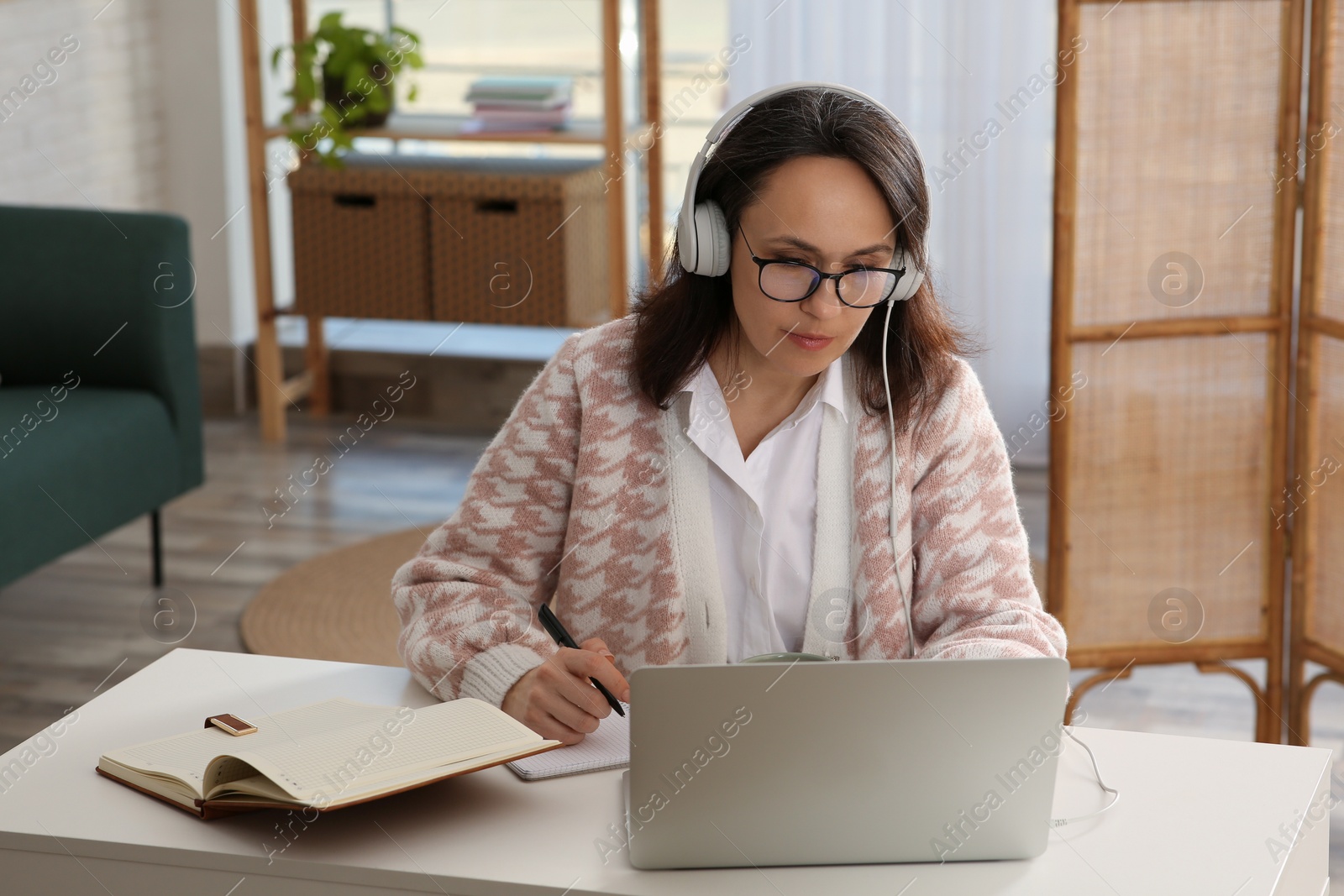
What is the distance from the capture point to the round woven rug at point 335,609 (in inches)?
115

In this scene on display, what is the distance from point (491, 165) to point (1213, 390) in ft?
8.10

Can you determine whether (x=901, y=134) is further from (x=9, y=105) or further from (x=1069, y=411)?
(x=9, y=105)

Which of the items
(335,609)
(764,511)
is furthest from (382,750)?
(335,609)

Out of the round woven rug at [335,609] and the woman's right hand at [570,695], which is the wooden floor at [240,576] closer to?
the round woven rug at [335,609]

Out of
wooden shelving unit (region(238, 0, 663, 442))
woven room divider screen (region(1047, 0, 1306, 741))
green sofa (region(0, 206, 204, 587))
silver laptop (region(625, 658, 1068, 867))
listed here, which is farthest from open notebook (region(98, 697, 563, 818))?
wooden shelving unit (region(238, 0, 663, 442))

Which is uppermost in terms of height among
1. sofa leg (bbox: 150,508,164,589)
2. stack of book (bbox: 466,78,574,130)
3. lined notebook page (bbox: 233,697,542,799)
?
stack of book (bbox: 466,78,574,130)

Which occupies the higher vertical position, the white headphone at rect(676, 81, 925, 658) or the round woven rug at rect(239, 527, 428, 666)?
the white headphone at rect(676, 81, 925, 658)

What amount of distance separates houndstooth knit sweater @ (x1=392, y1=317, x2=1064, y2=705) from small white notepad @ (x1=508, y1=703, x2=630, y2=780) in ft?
0.49

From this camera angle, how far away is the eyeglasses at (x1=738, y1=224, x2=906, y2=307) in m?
1.34

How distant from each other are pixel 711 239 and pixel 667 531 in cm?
29

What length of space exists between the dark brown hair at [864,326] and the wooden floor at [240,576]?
1.17m

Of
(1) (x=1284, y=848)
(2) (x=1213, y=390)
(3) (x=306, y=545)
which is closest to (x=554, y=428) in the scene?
(1) (x=1284, y=848)

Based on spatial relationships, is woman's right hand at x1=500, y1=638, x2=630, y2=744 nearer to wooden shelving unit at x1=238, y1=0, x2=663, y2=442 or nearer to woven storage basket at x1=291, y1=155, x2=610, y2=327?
wooden shelving unit at x1=238, y1=0, x2=663, y2=442

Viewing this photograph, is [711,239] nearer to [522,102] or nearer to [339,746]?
[339,746]
